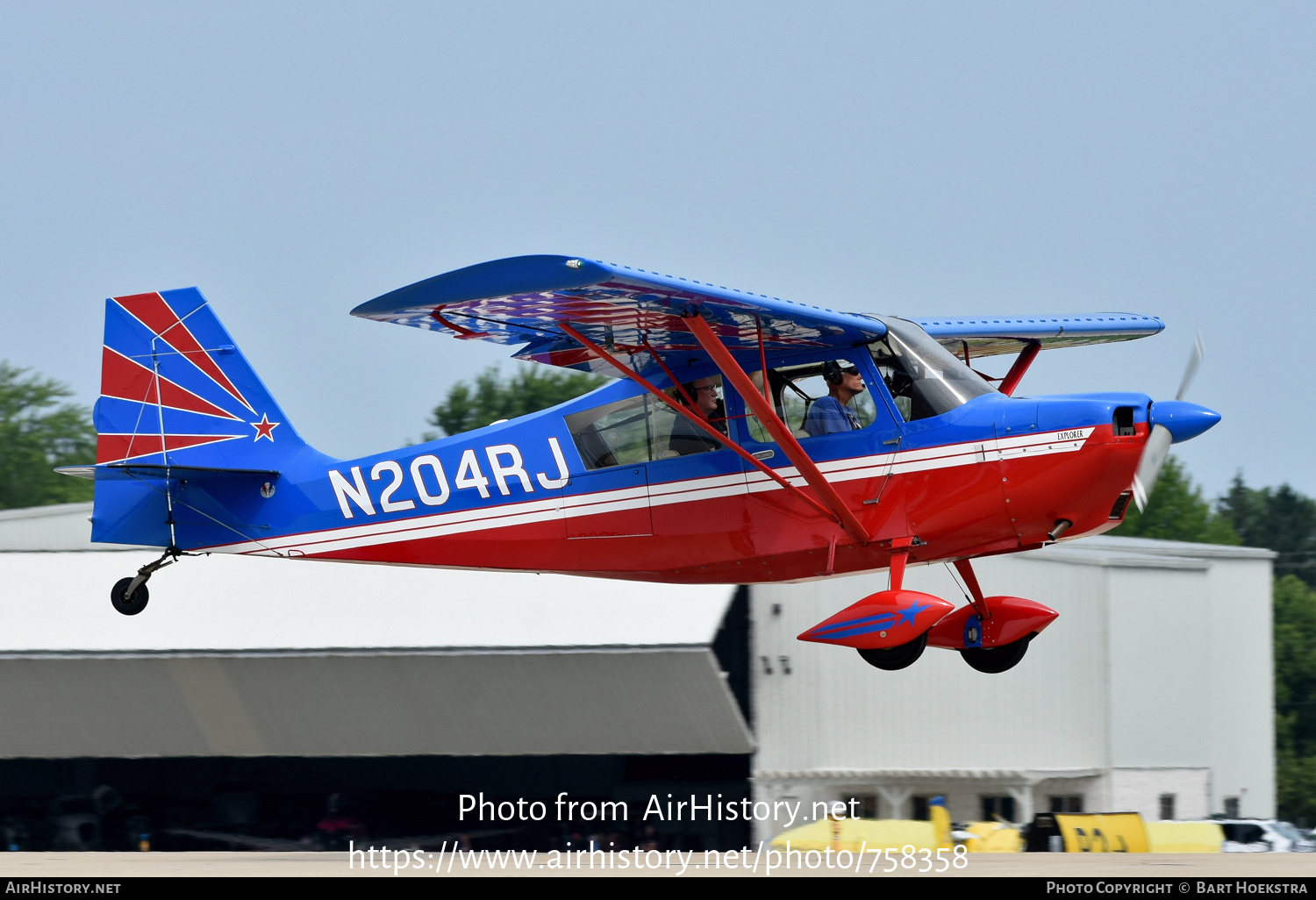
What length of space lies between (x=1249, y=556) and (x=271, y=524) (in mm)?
24071

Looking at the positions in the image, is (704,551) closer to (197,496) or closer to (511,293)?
(511,293)

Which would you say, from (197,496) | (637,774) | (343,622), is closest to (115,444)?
(197,496)

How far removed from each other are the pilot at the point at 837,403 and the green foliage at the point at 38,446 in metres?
50.0

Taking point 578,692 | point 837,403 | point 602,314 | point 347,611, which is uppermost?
point 602,314

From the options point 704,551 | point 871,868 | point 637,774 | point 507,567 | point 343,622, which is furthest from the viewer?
point 637,774

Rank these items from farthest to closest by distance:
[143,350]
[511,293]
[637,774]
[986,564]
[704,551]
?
[637,774]
[986,564]
[143,350]
[704,551]
[511,293]

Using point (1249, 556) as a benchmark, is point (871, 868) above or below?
below

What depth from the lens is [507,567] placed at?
11945 millimetres

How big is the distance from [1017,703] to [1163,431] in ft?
54.1

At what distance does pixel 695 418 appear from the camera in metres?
11.0

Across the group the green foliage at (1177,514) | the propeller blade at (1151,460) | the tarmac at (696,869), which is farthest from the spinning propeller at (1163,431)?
the green foliage at (1177,514)

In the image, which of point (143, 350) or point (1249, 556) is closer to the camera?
point (143, 350)

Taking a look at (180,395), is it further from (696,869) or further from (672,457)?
(696,869)

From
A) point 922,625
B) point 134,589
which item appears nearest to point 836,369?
point 922,625
